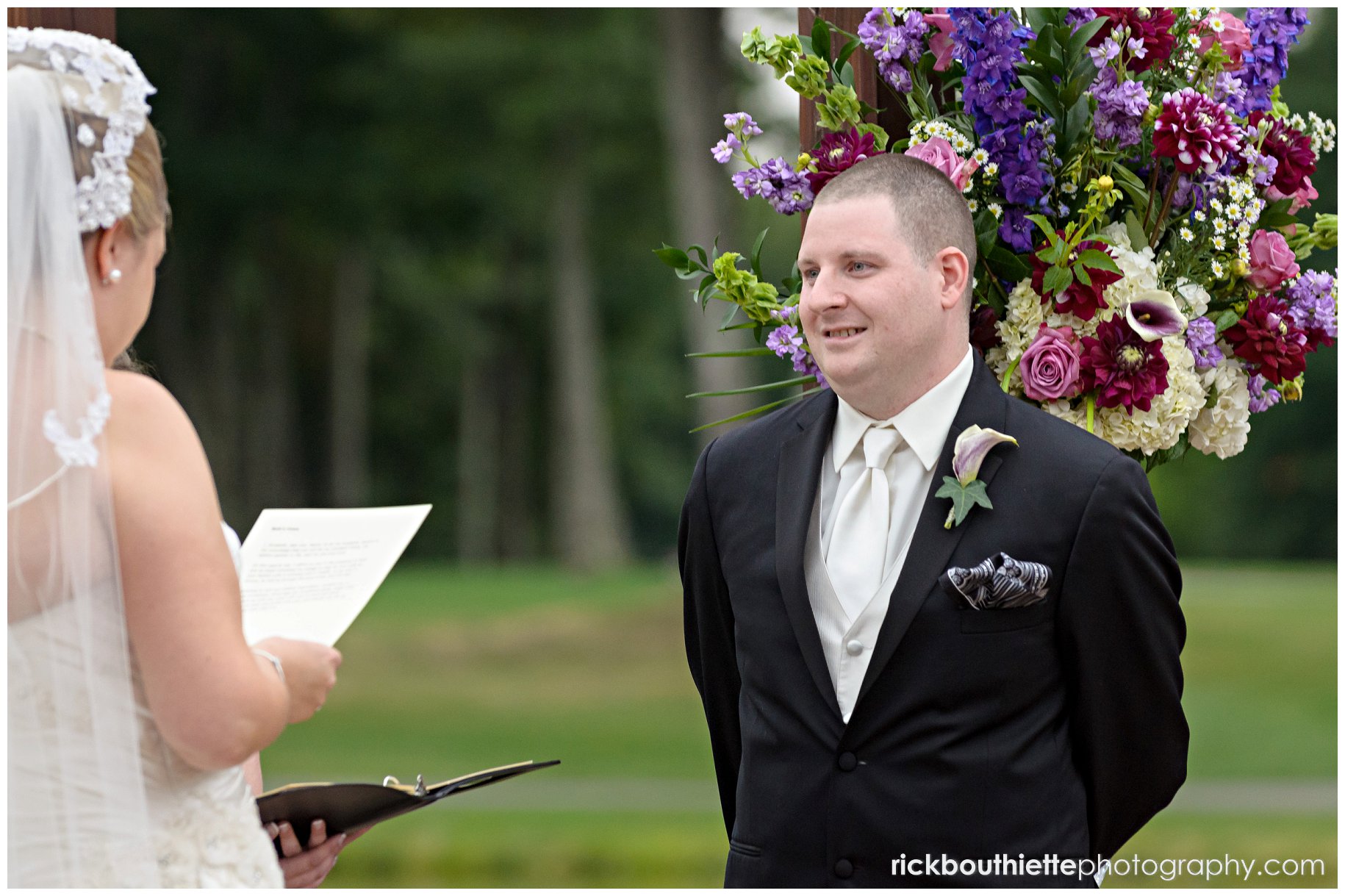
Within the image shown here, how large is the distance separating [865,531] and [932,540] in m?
0.16

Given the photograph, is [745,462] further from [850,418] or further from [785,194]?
[785,194]

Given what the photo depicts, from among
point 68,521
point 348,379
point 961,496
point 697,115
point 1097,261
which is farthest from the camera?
point 348,379

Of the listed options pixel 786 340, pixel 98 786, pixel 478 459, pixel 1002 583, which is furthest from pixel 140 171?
pixel 478 459

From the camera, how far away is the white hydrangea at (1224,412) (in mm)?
3162

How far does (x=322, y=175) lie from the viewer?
846 inches

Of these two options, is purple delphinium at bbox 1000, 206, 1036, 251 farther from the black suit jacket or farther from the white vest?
the white vest

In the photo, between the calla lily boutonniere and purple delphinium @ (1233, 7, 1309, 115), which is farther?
purple delphinium @ (1233, 7, 1309, 115)

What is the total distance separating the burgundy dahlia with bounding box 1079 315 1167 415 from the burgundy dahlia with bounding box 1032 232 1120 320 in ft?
0.15

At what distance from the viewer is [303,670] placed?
2.27 metres

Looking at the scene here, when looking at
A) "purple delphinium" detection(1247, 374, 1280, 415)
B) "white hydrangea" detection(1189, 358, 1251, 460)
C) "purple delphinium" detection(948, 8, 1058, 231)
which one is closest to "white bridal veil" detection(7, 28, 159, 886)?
"purple delphinium" detection(948, 8, 1058, 231)

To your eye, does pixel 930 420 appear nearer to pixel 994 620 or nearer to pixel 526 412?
pixel 994 620

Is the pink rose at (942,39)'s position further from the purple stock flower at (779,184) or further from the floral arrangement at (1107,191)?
the purple stock flower at (779,184)

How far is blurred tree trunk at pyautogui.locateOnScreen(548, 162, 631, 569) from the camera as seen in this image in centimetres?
2186

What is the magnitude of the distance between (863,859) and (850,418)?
88cm
